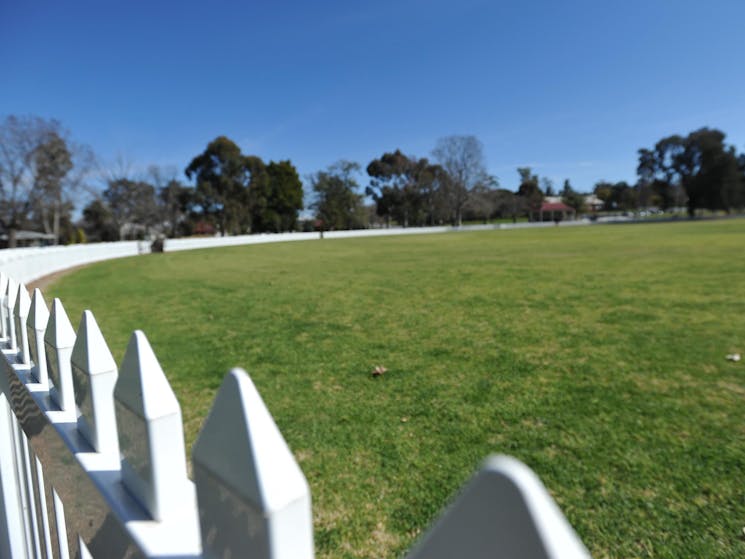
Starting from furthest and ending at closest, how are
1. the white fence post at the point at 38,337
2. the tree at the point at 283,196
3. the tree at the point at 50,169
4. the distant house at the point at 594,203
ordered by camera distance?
the distant house at the point at 594,203, the tree at the point at 283,196, the tree at the point at 50,169, the white fence post at the point at 38,337

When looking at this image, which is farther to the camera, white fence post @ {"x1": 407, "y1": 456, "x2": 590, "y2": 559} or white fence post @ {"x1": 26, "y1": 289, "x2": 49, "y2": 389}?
white fence post @ {"x1": 26, "y1": 289, "x2": 49, "y2": 389}

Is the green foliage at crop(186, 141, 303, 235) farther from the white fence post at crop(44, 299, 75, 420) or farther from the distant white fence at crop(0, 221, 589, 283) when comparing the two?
the white fence post at crop(44, 299, 75, 420)

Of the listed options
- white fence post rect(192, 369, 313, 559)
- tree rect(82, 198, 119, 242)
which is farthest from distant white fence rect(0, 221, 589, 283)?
tree rect(82, 198, 119, 242)

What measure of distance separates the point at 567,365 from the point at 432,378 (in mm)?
1484

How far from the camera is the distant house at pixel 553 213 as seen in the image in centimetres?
10031

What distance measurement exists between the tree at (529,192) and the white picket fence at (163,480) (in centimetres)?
10622

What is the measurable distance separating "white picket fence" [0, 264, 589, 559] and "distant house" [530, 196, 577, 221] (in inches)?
4205

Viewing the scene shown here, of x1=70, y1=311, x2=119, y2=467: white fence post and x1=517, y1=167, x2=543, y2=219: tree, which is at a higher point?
x1=517, y1=167, x2=543, y2=219: tree

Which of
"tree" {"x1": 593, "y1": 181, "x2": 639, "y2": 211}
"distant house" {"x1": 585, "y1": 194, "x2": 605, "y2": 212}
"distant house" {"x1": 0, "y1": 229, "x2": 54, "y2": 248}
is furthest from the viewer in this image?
"distant house" {"x1": 585, "y1": 194, "x2": 605, "y2": 212}

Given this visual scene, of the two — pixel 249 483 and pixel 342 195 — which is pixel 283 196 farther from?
pixel 249 483

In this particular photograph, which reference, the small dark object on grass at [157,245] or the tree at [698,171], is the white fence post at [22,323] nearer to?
the small dark object on grass at [157,245]

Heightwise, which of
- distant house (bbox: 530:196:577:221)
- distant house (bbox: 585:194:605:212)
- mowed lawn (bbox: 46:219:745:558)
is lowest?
mowed lawn (bbox: 46:219:745:558)

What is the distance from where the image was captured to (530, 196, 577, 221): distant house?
100m

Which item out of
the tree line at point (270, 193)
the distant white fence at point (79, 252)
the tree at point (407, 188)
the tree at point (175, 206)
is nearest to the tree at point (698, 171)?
the tree line at point (270, 193)
